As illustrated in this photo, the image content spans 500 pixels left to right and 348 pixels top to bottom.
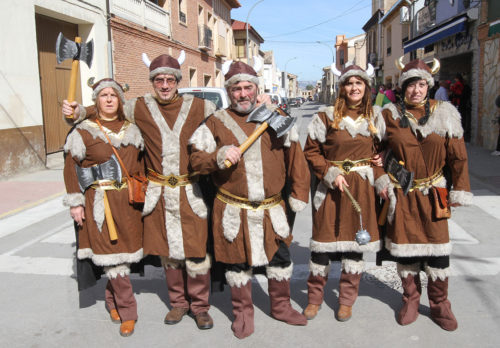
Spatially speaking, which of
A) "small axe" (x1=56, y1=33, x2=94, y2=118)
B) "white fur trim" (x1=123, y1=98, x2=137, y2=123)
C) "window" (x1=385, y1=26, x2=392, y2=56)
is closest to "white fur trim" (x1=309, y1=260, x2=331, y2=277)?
"white fur trim" (x1=123, y1=98, x2=137, y2=123)

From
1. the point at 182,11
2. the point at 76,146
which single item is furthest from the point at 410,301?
the point at 182,11

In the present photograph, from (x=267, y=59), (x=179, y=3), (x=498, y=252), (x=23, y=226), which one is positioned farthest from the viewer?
(x=267, y=59)

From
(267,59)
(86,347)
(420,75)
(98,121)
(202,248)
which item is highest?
(267,59)

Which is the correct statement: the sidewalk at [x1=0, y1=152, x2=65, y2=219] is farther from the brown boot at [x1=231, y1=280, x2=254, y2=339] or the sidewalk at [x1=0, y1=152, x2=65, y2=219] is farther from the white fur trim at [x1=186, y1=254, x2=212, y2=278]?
the brown boot at [x1=231, y1=280, x2=254, y2=339]

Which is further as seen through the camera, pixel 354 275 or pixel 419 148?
pixel 354 275

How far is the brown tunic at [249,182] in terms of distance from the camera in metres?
3.06

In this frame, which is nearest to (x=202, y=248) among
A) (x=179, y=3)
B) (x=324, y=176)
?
(x=324, y=176)

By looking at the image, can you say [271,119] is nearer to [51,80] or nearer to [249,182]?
[249,182]

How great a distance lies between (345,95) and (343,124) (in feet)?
0.78

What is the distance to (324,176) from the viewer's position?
324cm

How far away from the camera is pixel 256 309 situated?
3600 mm

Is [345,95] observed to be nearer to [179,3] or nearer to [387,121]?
[387,121]

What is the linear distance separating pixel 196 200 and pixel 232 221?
321 millimetres

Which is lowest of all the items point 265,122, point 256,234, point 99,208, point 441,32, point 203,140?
point 256,234
